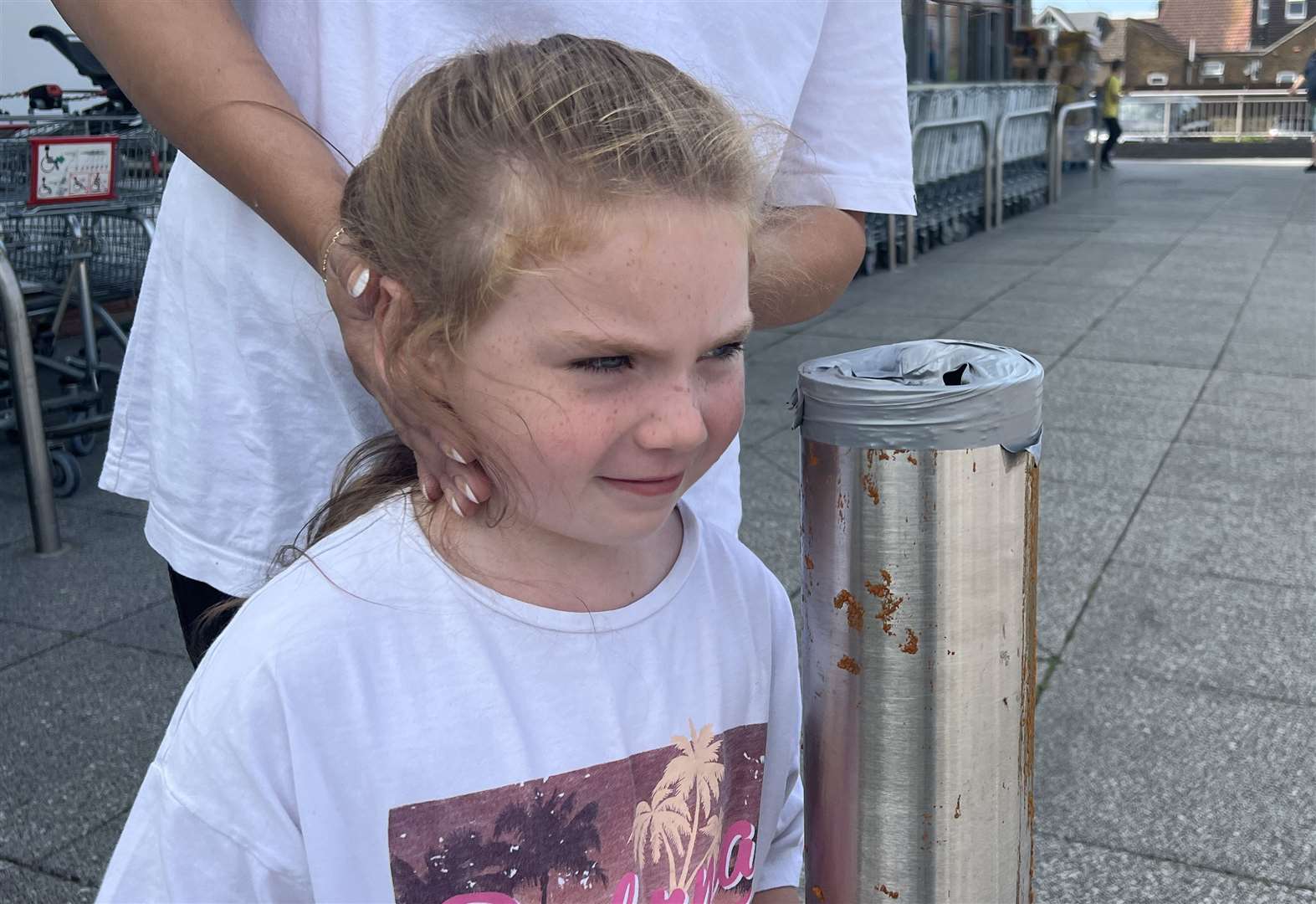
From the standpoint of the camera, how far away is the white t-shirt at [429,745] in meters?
1.03

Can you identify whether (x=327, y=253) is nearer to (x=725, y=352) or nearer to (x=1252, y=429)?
(x=725, y=352)

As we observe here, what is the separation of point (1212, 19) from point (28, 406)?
61.7 m

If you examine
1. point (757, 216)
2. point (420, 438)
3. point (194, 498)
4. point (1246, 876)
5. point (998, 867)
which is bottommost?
point (1246, 876)

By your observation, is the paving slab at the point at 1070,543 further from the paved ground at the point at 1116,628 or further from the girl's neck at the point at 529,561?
the girl's neck at the point at 529,561

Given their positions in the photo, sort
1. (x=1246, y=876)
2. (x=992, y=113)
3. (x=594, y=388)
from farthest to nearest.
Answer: (x=992, y=113) → (x=1246, y=876) → (x=594, y=388)

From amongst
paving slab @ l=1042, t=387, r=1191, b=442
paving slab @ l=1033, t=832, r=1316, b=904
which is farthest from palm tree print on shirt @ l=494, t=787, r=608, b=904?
paving slab @ l=1042, t=387, r=1191, b=442

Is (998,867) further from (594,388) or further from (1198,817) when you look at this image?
(1198,817)

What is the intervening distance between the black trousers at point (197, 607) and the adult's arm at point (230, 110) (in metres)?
0.42

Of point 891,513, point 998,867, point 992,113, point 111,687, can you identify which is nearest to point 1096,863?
point 998,867

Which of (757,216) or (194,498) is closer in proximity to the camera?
(757,216)

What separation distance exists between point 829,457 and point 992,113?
1240 cm

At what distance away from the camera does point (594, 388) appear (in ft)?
3.35

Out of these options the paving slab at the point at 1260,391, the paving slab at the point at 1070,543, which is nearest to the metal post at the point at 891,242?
the paving slab at the point at 1260,391

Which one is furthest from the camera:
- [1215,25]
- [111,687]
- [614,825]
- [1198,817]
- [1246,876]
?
[1215,25]
